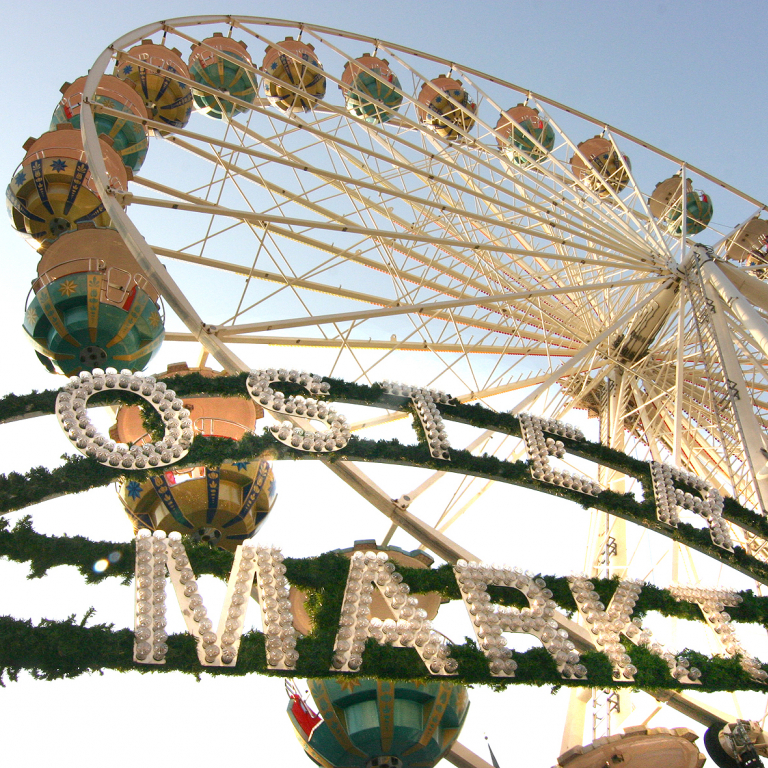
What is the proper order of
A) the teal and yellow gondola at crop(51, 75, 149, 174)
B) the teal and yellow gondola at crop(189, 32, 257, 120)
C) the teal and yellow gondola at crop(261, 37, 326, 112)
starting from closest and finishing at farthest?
the teal and yellow gondola at crop(51, 75, 149, 174) < the teal and yellow gondola at crop(189, 32, 257, 120) < the teal and yellow gondola at crop(261, 37, 326, 112)

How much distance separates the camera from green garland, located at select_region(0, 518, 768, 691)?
5113 mm

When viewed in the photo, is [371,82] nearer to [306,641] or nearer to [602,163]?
[602,163]

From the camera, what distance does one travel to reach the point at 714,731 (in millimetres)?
7434

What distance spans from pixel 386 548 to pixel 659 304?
6975mm

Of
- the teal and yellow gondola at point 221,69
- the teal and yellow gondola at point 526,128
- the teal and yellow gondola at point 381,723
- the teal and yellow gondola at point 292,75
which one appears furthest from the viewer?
the teal and yellow gondola at point 526,128

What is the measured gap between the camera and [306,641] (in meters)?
5.68

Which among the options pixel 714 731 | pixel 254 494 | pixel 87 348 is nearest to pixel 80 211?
pixel 87 348

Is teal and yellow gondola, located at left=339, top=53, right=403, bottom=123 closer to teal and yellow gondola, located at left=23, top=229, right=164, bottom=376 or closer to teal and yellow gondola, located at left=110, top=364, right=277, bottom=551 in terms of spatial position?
teal and yellow gondola, located at left=23, top=229, right=164, bottom=376

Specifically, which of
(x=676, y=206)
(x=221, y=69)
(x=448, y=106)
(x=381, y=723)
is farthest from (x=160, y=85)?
(x=381, y=723)

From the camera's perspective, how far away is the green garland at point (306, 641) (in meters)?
5.11

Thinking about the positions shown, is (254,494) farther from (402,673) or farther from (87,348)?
(402,673)

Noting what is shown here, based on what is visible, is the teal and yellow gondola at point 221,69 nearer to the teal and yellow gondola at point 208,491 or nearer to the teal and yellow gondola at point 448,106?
the teal and yellow gondola at point 448,106

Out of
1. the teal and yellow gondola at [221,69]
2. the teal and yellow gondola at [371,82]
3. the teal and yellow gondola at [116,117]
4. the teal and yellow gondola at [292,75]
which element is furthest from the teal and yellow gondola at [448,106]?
the teal and yellow gondola at [116,117]

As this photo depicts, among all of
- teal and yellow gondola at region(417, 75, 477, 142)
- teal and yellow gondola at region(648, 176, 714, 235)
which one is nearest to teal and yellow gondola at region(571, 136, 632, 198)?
teal and yellow gondola at region(648, 176, 714, 235)
